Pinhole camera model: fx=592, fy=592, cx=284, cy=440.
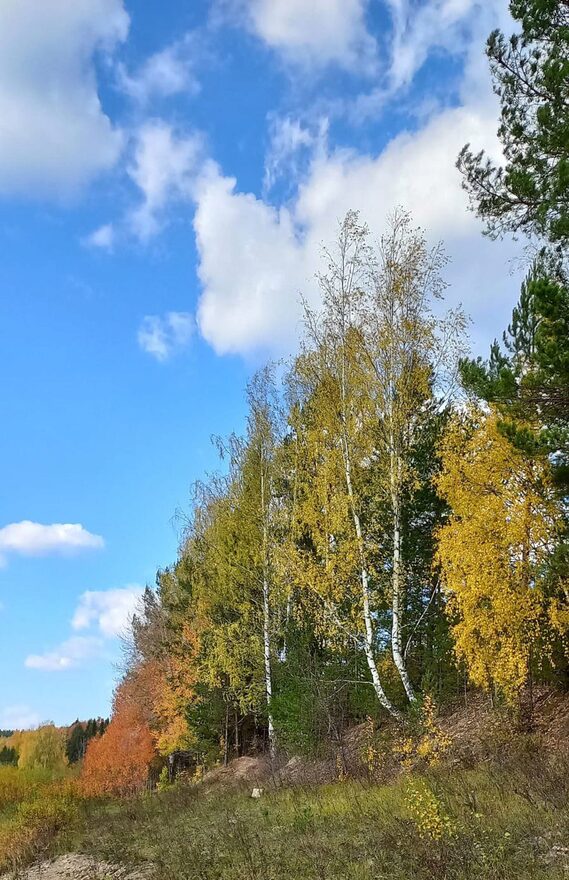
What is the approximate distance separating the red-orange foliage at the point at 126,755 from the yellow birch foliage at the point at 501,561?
80.3 feet

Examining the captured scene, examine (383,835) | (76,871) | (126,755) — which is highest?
(126,755)

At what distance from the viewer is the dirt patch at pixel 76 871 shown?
9023 mm

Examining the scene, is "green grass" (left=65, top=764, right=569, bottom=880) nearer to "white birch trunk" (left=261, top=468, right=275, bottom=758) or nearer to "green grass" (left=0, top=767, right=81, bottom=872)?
"green grass" (left=0, top=767, right=81, bottom=872)

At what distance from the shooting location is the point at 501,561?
1209 cm

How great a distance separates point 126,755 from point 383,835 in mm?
30165

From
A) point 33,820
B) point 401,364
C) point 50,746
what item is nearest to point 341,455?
point 401,364

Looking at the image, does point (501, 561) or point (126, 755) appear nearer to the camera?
point (501, 561)

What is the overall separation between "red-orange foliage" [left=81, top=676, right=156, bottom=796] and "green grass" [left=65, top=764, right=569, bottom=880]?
21.0 metres

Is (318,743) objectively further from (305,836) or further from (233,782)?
(305,836)

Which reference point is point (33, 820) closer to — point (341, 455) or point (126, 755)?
point (341, 455)

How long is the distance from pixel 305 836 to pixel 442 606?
8.02m

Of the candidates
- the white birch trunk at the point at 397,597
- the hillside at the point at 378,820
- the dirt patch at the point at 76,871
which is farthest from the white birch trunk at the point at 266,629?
the dirt patch at the point at 76,871

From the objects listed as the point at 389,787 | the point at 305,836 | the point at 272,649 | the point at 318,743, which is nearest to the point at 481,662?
the point at 389,787

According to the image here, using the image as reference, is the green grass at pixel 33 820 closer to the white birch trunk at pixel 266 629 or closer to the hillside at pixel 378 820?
the hillside at pixel 378 820
